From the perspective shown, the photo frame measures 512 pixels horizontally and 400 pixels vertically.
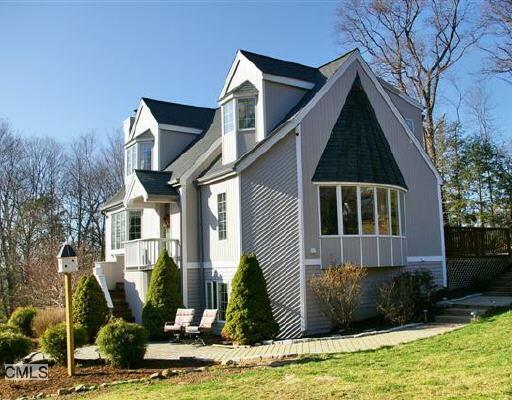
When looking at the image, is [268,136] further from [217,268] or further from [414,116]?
[414,116]

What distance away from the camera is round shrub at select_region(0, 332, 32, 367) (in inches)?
503

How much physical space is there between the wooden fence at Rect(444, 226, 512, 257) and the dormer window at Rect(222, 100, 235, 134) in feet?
33.4

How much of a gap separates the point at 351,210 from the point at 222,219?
428cm

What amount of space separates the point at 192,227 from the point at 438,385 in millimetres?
12107

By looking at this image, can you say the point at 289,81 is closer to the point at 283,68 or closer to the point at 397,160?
the point at 283,68

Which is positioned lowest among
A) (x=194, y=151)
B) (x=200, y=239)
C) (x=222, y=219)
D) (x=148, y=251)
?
(x=148, y=251)

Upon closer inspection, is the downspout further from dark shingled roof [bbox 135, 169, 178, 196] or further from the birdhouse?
the birdhouse

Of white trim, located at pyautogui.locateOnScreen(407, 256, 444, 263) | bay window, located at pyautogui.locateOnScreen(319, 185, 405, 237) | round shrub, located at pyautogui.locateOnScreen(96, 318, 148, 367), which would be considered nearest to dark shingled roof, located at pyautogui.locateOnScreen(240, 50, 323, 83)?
bay window, located at pyautogui.locateOnScreen(319, 185, 405, 237)

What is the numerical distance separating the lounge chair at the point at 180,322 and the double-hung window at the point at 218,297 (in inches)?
46.1

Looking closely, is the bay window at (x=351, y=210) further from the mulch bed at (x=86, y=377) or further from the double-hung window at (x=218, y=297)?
the mulch bed at (x=86, y=377)

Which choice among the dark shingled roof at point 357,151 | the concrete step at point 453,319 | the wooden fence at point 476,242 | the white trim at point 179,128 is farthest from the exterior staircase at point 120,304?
the wooden fence at point 476,242

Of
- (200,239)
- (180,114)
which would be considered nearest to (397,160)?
(200,239)

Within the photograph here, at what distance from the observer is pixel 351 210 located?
53.8ft

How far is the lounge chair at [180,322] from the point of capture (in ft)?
52.7
